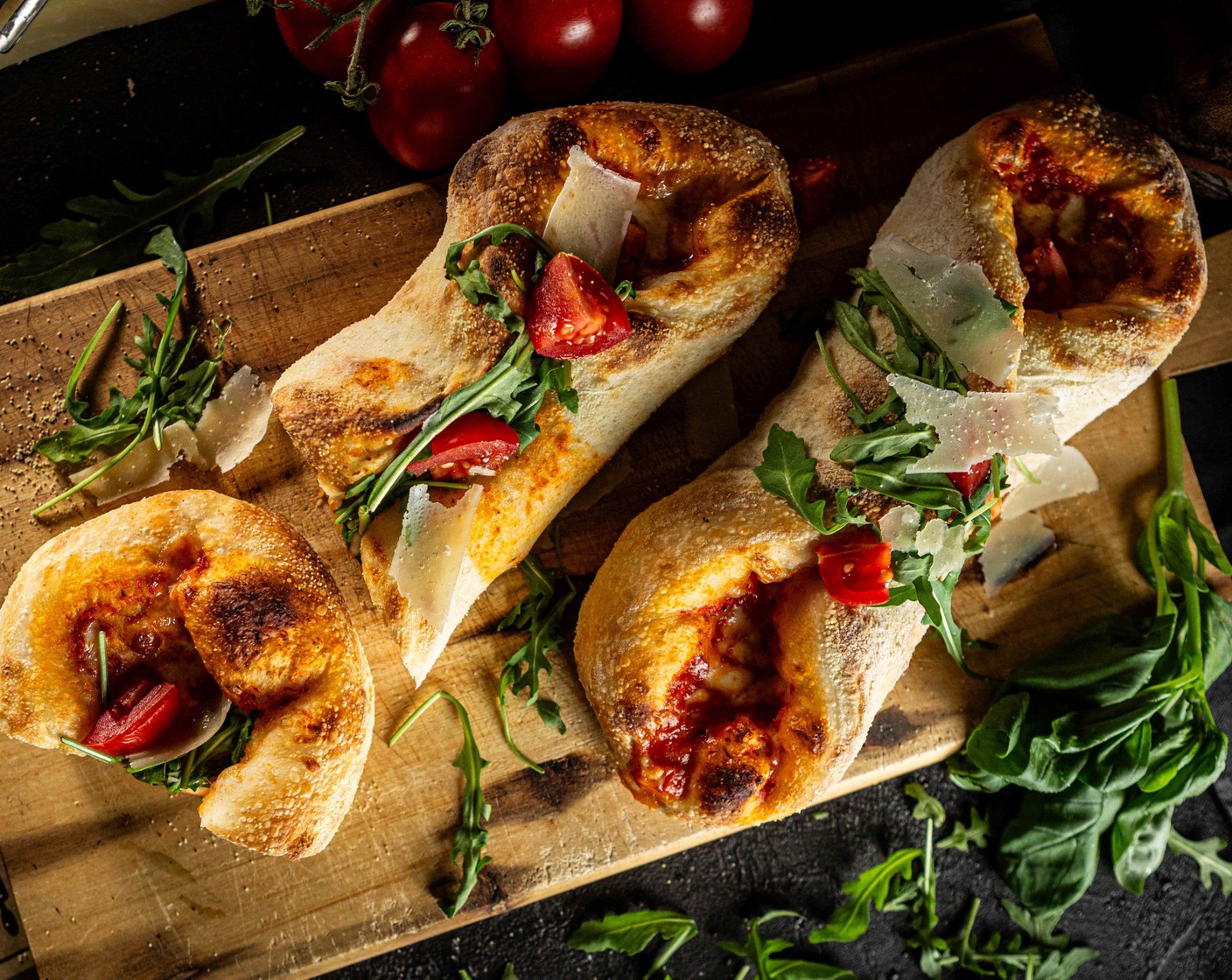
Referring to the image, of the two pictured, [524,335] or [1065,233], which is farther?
[1065,233]

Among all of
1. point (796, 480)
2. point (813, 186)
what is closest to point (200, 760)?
point (796, 480)

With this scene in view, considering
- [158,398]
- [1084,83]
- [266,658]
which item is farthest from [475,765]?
[1084,83]

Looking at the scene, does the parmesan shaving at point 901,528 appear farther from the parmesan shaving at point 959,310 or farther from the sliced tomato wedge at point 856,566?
the parmesan shaving at point 959,310

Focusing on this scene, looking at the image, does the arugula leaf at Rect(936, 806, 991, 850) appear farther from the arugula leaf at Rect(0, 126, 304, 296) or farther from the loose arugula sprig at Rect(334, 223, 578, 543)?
the arugula leaf at Rect(0, 126, 304, 296)

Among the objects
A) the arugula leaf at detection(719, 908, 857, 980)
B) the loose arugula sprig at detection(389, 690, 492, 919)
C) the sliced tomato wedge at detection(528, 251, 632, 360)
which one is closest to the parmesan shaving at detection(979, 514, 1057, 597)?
the arugula leaf at detection(719, 908, 857, 980)

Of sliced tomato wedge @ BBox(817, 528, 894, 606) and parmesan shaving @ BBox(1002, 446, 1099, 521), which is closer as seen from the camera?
sliced tomato wedge @ BBox(817, 528, 894, 606)

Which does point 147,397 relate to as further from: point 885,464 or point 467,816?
point 885,464
